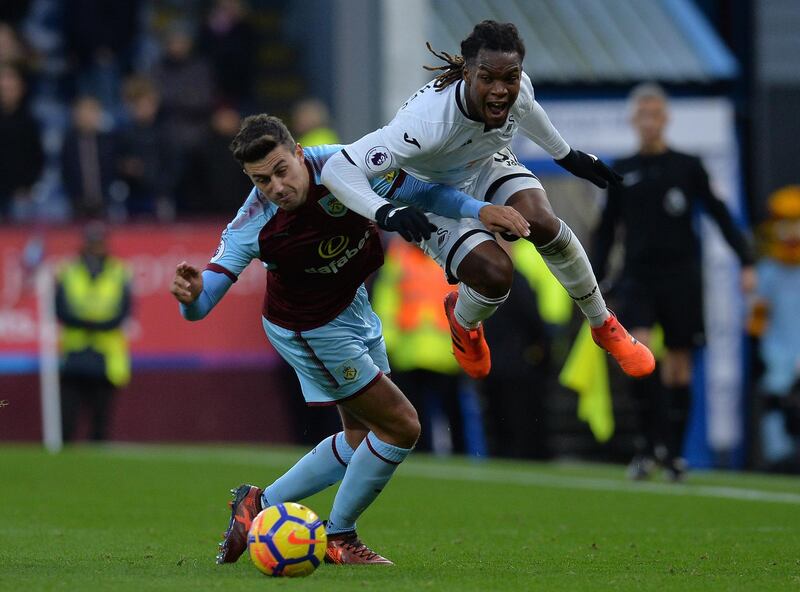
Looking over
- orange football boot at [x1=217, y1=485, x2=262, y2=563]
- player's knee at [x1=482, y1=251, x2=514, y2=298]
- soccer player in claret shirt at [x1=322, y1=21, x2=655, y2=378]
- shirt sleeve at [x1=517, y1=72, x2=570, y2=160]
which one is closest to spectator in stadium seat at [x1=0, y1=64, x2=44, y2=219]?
soccer player in claret shirt at [x1=322, y1=21, x2=655, y2=378]

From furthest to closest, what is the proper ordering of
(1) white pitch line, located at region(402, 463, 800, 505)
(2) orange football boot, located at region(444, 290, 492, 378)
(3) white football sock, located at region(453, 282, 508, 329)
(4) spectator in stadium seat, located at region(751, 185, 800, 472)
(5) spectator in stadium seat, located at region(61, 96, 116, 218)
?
(5) spectator in stadium seat, located at region(61, 96, 116, 218) → (4) spectator in stadium seat, located at region(751, 185, 800, 472) → (1) white pitch line, located at region(402, 463, 800, 505) → (2) orange football boot, located at region(444, 290, 492, 378) → (3) white football sock, located at region(453, 282, 508, 329)

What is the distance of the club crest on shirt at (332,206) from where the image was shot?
6.82m

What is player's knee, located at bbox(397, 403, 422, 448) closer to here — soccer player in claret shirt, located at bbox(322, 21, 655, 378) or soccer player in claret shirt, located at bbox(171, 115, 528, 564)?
soccer player in claret shirt, located at bbox(171, 115, 528, 564)

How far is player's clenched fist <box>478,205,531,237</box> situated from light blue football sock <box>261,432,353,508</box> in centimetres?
121

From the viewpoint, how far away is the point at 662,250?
11.6 m

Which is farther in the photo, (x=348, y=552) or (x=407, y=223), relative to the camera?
(x=348, y=552)

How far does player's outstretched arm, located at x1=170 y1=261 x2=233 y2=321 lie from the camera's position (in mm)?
6391

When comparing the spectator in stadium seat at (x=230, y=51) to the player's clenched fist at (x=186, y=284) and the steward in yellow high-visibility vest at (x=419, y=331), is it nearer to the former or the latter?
the steward in yellow high-visibility vest at (x=419, y=331)

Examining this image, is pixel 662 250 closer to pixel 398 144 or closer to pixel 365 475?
pixel 398 144

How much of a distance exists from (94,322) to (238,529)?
9547mm

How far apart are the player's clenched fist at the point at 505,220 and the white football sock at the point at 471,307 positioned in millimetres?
669

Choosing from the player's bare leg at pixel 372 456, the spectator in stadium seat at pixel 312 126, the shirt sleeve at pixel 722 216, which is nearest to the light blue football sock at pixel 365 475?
the player's bare leg at pixel 372 456

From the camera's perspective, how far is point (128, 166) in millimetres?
17438

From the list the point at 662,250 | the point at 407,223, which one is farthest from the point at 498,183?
the point at 662,250
